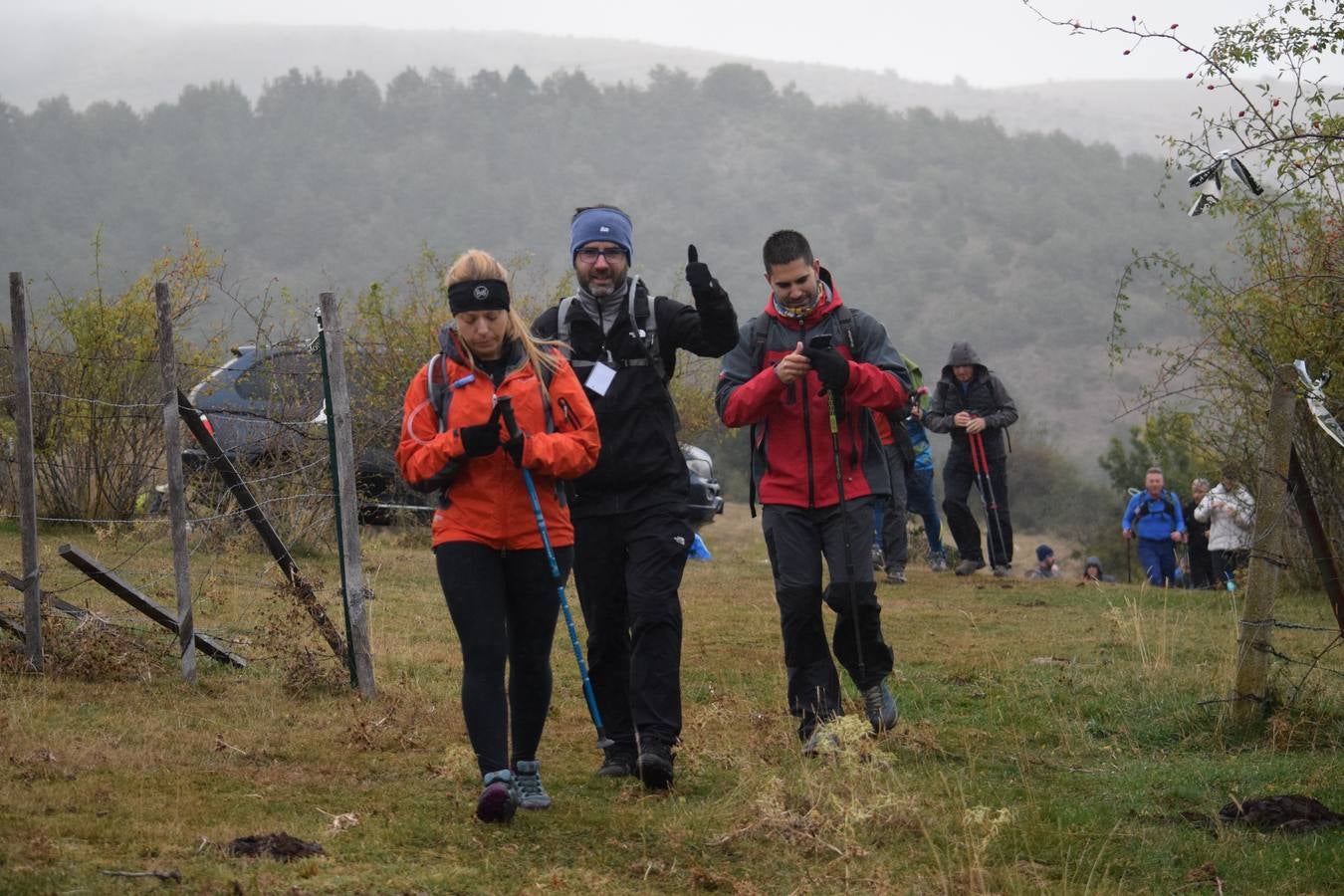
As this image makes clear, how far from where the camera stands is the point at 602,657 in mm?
6445

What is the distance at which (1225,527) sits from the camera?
16.1 meters

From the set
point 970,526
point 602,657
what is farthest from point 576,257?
point 970,526

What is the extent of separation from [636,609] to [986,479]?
367 inches

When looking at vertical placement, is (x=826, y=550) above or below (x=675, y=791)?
above

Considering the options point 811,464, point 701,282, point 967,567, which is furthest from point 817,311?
point 967,567

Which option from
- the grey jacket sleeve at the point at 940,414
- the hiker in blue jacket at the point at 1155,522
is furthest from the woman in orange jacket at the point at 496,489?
the hiker in blue jacket at the point at 1155,522

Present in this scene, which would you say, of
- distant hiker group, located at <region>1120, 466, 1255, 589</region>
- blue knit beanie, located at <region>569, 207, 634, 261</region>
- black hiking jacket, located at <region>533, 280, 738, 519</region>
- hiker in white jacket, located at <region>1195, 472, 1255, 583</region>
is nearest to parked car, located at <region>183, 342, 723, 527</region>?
blue knit beanie, located at <region>569, 207, 634, 261</region>

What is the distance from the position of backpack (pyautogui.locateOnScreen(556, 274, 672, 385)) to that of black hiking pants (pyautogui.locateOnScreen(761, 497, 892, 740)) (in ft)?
3.10

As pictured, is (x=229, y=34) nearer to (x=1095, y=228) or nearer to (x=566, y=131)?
(x=566, y=131)

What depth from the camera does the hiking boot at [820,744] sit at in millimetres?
5867

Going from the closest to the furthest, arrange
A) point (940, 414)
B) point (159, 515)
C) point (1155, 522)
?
point (159, 515), point (940, 414), point (1155, 522)

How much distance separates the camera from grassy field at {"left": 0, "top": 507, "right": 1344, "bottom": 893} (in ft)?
16.4

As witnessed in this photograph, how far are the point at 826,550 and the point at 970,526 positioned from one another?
8.61 meters

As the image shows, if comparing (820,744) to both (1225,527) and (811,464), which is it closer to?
(811,464)
